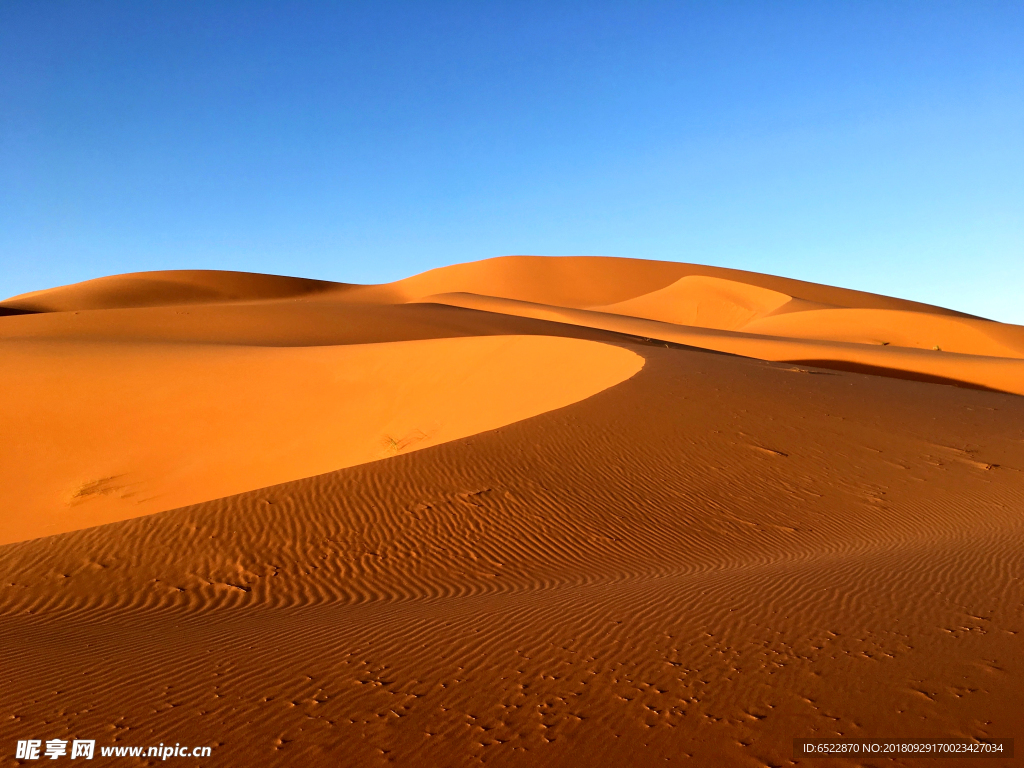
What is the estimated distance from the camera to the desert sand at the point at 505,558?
4.03 m

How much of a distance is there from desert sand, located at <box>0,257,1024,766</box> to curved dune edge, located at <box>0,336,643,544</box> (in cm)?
9

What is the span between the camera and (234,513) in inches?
339

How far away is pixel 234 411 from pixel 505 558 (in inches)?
437

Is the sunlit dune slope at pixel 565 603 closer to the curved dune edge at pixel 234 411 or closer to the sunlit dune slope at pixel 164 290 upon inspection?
the curved dune edge at pixel 234 411

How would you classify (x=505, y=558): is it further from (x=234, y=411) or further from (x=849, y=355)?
(x=849, y=355)

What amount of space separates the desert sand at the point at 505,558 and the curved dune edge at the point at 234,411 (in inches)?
3.6

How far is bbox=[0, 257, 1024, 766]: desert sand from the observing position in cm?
403

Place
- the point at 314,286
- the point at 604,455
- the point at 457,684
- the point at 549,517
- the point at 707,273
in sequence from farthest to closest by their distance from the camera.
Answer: the point at 707,273
the point at 314,286
the point at 604,455
the point at 549,517
the point at 457,684

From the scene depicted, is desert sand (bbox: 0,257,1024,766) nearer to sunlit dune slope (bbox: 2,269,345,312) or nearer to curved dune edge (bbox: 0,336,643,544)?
curved dune edge (bbox: 0,336,643,544)

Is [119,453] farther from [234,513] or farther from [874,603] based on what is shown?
[874,603]

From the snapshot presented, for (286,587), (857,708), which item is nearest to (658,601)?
(857,708)

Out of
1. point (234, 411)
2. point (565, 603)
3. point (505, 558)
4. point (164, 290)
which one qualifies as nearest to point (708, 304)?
point (164, 290)

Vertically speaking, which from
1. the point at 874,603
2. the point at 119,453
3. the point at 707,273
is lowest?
the point at 119,453

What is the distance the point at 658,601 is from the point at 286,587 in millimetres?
3519
